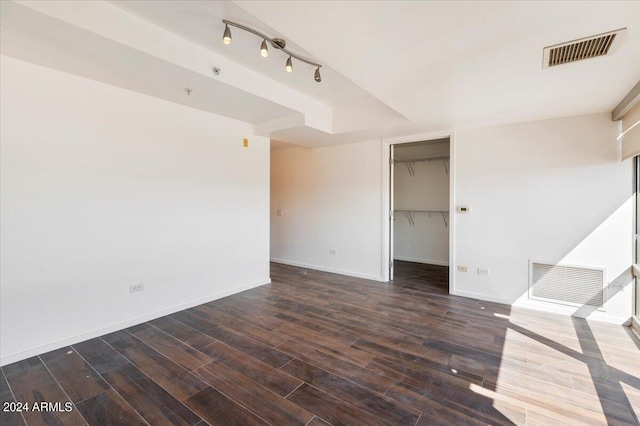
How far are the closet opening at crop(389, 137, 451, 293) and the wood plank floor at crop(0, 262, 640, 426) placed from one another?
9.25ft

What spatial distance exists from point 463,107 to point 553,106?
0.92 m

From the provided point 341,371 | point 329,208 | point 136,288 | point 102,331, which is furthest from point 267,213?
point 341,371

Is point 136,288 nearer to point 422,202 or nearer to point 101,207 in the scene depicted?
point 101,207

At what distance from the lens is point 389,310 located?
11.8ft

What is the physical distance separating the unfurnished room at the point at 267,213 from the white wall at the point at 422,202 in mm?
1755

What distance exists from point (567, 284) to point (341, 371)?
3133 millimetres

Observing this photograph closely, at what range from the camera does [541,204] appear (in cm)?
360

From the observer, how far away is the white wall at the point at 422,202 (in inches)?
247

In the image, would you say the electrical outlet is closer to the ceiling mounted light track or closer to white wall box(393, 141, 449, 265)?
the ceiling mounted light track

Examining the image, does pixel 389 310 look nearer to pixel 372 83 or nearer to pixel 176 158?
pixel 372 83

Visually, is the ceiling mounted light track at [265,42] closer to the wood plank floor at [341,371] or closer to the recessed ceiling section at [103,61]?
the recessed ceiling section at [103,61]

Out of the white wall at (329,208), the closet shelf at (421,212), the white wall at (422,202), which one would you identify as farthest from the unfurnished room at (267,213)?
the closet shelf at (421,212)

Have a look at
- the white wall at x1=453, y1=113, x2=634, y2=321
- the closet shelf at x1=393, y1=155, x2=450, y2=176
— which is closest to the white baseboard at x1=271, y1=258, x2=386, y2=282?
the white wall at x1=453, y1=113, x2=634, y2=321

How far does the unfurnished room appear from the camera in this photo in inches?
75.1
